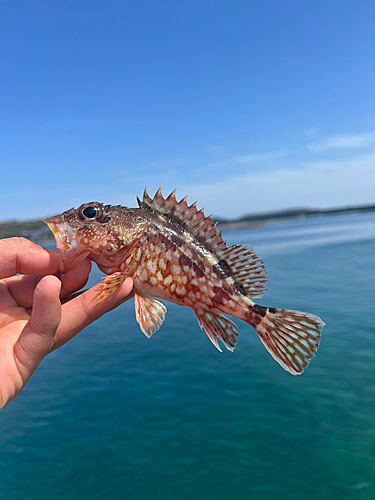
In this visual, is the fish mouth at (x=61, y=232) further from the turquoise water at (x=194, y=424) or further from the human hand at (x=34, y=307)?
the turquoise water at (x=194, y=424)

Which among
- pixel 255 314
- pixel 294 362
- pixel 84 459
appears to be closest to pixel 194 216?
pixel 255 314

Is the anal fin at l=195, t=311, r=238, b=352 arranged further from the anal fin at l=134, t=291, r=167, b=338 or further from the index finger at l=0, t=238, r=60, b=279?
the index finger at l=0, t=238, r=60, b=279

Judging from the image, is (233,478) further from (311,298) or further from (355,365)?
(311,298)

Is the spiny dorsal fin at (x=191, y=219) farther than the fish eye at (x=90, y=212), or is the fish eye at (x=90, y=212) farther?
the spiny dorsal fin at (x=191, y=219)

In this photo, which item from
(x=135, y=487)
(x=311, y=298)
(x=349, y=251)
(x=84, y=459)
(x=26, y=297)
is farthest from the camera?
(x=349, y=251)

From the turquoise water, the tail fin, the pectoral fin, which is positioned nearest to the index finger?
the pectoral fin

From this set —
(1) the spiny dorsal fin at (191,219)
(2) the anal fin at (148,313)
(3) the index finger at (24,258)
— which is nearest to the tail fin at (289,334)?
(1) the spiny dorsal fin at (191,219)
